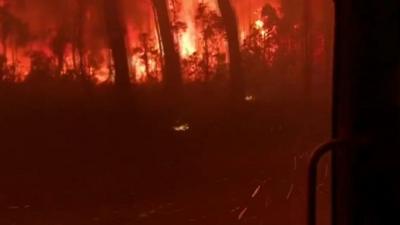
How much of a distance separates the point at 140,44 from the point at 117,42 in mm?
86

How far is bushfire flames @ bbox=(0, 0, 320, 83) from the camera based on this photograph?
2195 millimetres

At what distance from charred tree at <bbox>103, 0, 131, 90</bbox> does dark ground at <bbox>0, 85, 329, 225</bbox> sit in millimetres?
82

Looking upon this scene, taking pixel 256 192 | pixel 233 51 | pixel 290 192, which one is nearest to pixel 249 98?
pixel 233 51

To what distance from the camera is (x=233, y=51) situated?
239cm

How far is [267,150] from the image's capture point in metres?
2.58

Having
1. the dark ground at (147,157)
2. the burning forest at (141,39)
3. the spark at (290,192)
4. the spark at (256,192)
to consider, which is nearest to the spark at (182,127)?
the dark ground at (147,157)

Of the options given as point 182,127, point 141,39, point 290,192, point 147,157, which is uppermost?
point 141,39

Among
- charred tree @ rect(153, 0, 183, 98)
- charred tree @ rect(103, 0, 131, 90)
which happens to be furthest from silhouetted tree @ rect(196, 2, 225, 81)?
charred tree @ rect(103, 0, 131, 90)

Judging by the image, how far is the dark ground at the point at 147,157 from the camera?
222cm

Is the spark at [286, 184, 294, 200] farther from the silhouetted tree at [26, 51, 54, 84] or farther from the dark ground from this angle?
the silhouetted tree at [26, 51, 54, 84]

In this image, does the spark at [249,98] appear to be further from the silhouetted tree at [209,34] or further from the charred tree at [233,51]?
the silhouetted tree at [209,34]

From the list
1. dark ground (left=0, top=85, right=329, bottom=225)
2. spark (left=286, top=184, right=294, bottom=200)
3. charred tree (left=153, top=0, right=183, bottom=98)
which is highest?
charred tree (left=153, top=0, right=183, bottom=98)

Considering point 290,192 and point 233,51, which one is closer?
point 233,51

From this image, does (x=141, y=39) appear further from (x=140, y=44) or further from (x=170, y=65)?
(x=170, y=65)
